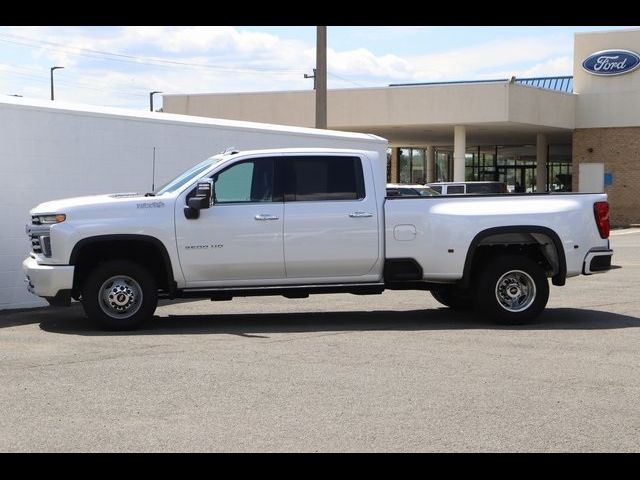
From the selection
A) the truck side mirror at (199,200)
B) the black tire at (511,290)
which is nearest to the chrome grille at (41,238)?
the truck side mirror at (199,200)

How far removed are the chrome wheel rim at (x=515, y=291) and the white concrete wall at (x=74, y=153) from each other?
5851mm

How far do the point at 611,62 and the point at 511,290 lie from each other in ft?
105

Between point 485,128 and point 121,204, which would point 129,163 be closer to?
point 121,204

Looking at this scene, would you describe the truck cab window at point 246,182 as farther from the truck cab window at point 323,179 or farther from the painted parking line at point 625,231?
the painted parking line at point 625,231

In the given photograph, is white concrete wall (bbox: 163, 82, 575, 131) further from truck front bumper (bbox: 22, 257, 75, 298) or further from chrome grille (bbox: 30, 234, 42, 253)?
truck front bumper (bbox: 22, 257, 75, 298)

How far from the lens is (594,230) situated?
1141 centimetres

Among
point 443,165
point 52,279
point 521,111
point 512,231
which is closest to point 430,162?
point 443,165

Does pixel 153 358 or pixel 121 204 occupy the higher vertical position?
pixel 121 204

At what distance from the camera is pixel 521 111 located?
123ft

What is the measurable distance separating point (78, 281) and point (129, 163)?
3688mm

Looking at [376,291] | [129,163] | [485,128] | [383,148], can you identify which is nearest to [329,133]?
[383,148]

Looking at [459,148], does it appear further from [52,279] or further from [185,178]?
[52,279]

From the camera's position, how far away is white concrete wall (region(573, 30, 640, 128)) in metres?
40.4

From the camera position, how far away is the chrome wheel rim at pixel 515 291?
11297mm
